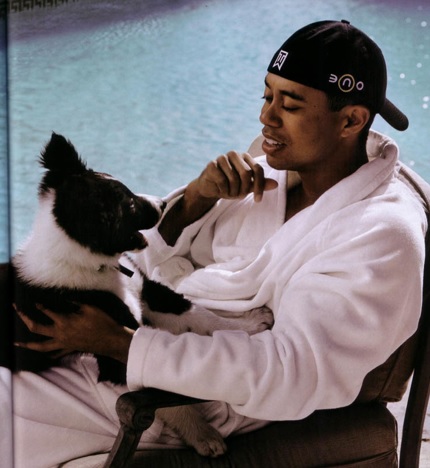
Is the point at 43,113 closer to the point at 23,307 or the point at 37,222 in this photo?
the point at 37,222

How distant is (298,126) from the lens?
1.62 m

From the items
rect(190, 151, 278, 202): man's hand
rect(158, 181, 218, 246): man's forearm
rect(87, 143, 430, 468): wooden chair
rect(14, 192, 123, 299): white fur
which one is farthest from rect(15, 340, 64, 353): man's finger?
rect(190, 151, 278, 202): man's hand

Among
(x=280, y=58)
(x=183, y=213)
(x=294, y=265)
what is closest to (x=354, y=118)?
(x=280, y=58)

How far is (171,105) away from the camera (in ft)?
5.62

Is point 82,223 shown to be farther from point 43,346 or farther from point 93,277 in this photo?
point 43,346

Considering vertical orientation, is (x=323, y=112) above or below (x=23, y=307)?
above

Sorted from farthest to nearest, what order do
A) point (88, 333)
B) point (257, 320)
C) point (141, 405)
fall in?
point (257, 320), point (88, 333), point (141, 405)

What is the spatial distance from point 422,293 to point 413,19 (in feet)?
1.97

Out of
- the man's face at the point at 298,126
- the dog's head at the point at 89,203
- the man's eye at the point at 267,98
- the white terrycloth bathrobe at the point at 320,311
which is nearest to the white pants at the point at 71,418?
the white terrycloth bathrobe at the point at 320,311

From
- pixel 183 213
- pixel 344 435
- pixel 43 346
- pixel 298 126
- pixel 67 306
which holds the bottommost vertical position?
pixel 344 435

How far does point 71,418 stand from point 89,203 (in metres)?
0.47

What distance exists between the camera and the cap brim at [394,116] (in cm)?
166

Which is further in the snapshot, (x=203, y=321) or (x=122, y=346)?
(x=203, y=321)

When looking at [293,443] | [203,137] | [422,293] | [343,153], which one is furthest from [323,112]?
[293,443]
